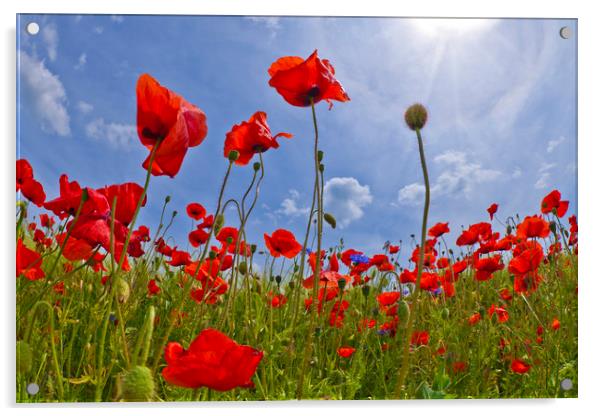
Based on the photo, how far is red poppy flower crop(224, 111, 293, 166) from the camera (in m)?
1.87

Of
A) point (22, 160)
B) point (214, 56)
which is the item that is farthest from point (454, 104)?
point (22, 160)

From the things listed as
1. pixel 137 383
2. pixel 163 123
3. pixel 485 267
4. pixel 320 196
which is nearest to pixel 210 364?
pixel 137 383

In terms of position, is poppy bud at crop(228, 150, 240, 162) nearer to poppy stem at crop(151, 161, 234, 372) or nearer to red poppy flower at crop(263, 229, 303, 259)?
poppy stem at crop(151, 161, 234, 372)

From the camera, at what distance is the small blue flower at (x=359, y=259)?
1.93 meters

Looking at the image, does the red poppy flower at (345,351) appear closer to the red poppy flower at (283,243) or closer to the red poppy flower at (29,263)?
the red poppy flower at (283,243)

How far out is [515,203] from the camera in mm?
2018

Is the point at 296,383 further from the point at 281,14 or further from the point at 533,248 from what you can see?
the point at 281,14

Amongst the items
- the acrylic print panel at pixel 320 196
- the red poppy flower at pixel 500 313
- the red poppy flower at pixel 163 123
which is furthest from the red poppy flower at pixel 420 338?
the red poppy flower at pixel 163 123

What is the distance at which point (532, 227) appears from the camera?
6.67ft

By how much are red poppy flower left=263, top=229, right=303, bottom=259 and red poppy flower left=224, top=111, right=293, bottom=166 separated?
9.6 inches

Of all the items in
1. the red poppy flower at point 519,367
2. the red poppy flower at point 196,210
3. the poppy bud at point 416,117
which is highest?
the poppy bud at point 416,117

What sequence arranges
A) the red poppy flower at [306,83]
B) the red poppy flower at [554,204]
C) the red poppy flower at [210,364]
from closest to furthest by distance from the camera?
1. the red poppy flower at [210,364]
2. the red poppy flower at [306,83]
3. the red poppy flower at [554,204]

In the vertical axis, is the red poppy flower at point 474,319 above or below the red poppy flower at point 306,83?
below
